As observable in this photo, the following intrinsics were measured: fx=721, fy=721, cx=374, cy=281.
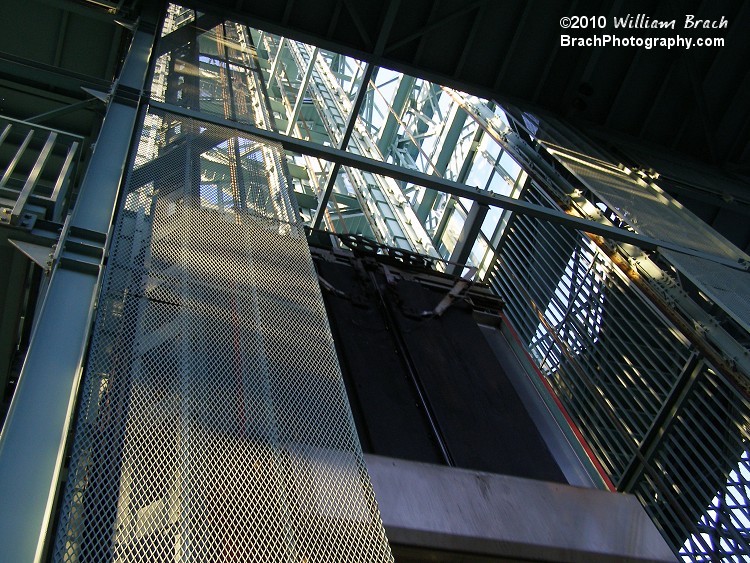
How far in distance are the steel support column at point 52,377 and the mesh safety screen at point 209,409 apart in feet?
0.43

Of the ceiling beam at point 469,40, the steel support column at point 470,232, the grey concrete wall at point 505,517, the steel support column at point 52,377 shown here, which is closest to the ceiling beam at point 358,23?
the ceiling beam at point 469,40

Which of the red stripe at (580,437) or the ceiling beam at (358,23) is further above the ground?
the ceiling beam at (358,23)

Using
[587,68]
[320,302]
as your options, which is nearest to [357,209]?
[587,68]

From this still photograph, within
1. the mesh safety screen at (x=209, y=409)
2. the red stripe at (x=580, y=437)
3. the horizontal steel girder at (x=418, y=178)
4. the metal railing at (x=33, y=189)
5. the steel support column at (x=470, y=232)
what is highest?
the horizontal steel girder at (x=418, y=178)

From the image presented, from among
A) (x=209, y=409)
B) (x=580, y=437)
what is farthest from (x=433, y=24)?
(x=209, y=409)

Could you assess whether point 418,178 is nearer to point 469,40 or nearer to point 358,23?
point 358,23

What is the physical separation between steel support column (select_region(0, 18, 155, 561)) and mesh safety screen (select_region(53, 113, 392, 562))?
0.43 ft

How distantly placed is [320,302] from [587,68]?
8.45m

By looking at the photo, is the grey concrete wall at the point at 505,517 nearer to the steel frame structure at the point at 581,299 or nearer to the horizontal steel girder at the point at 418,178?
the steel frame structure at the point at 581,299

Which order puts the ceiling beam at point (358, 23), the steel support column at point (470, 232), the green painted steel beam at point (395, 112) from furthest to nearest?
1. the green painted steel beam at point (395, 112)
2. the ceiling beam at point (358, 23)
3. the steel support column at point (470, 232)

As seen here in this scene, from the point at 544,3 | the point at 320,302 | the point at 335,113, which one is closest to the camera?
the point at 320,302

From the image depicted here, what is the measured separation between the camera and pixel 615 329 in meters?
9.55

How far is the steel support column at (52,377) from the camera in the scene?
8.22ft

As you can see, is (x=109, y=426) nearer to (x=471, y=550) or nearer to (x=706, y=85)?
(x=471, y=550)
